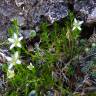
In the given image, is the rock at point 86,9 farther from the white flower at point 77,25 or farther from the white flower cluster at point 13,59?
the white flower cluster at point 13,59

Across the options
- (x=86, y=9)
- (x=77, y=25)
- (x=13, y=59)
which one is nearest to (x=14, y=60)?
(x=13, y=59)

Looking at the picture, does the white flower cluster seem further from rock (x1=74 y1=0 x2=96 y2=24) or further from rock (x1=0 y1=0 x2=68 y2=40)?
rock (x1=74 y1=0 x2=96 y2=24)

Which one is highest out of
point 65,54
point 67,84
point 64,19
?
point 64,19

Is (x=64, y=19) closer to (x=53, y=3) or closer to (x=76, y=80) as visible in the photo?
(x=53, y=3)

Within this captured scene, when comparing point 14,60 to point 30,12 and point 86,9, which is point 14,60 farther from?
point 86,9

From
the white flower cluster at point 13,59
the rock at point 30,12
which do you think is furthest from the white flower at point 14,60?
the rock at point 30,12

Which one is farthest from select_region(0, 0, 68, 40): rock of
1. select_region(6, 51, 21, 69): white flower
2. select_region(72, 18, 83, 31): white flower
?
select_region(6, 51, 21, 69): white flower

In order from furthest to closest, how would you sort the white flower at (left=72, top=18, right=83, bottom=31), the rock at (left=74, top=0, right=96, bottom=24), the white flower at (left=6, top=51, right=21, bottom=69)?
the rock at (left=74, top=0, right=96, bottom=24)
the white flower at (left=72, top=18, right=83, bottom=31)
the white flower at (left=6, top=51, right=21, bottom=69)

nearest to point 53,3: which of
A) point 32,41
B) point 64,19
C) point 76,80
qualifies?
point 64,19
